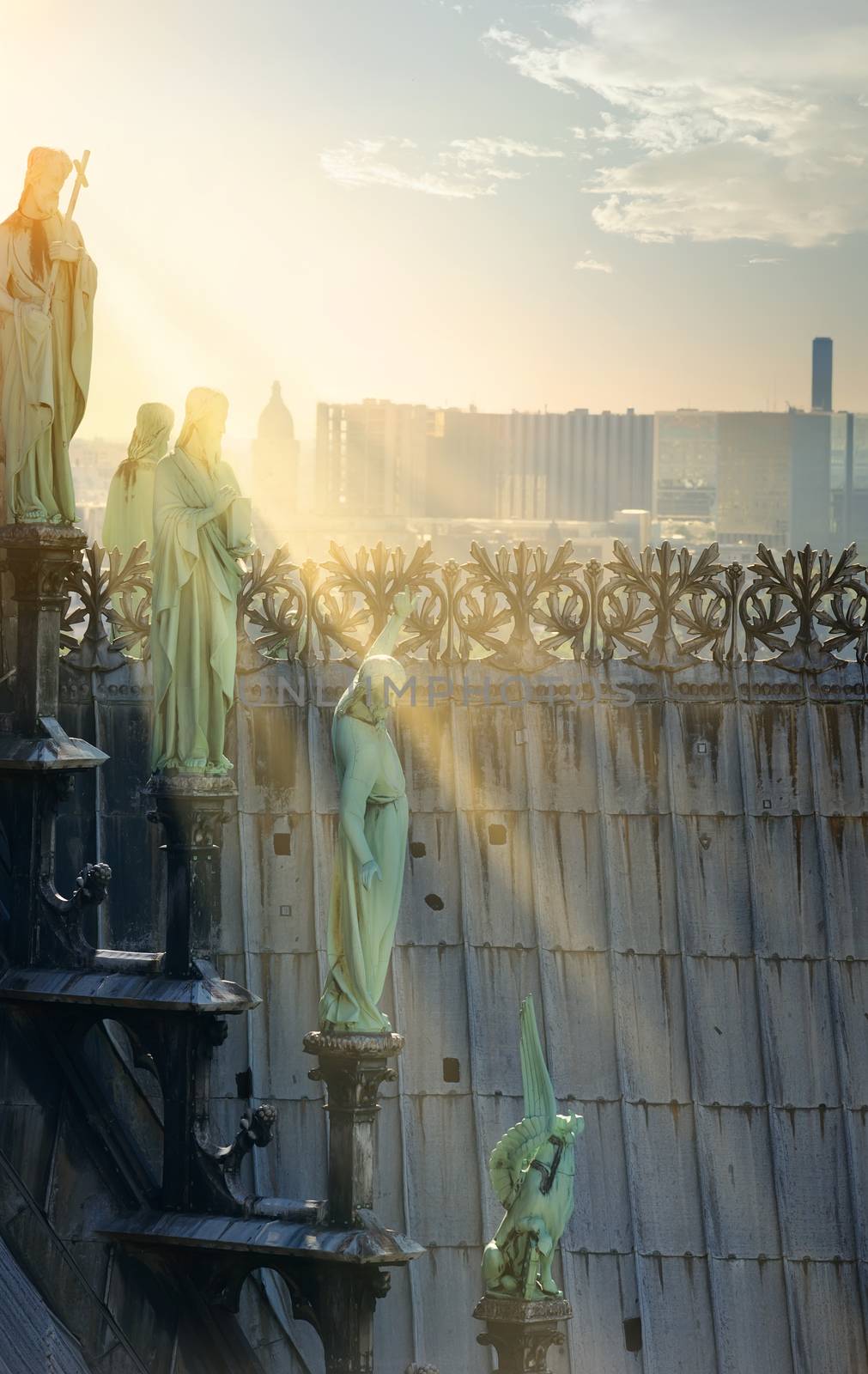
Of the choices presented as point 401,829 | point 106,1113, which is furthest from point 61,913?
point 401,829

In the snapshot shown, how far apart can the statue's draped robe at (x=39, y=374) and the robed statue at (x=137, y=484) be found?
13.7 feet

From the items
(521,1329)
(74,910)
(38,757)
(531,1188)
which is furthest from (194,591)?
(521,1329)

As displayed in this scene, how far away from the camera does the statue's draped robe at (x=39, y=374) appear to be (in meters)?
20.2

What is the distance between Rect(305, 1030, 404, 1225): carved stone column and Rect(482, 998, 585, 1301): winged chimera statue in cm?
102

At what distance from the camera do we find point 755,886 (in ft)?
84.2

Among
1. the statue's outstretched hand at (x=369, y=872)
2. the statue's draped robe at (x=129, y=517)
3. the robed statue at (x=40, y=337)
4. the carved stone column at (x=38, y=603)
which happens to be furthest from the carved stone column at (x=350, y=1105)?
the statue's draped robe at (x=129, y=517)

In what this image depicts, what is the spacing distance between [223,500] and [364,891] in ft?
12.4

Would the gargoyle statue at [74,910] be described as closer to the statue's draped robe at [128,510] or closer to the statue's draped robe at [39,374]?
the statue's draped robe at [39,374]

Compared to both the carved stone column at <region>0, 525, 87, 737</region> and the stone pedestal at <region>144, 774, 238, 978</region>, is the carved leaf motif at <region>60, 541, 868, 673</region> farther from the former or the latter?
the stone pedestal at <region>144, 774, 238, 978</region>

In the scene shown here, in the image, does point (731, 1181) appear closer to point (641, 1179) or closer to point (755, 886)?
point (641, 1179)

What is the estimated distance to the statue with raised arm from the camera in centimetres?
1761

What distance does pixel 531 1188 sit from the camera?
17.8m

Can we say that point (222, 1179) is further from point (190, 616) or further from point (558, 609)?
point (558, 609)

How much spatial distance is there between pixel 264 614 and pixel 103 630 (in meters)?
1.79
